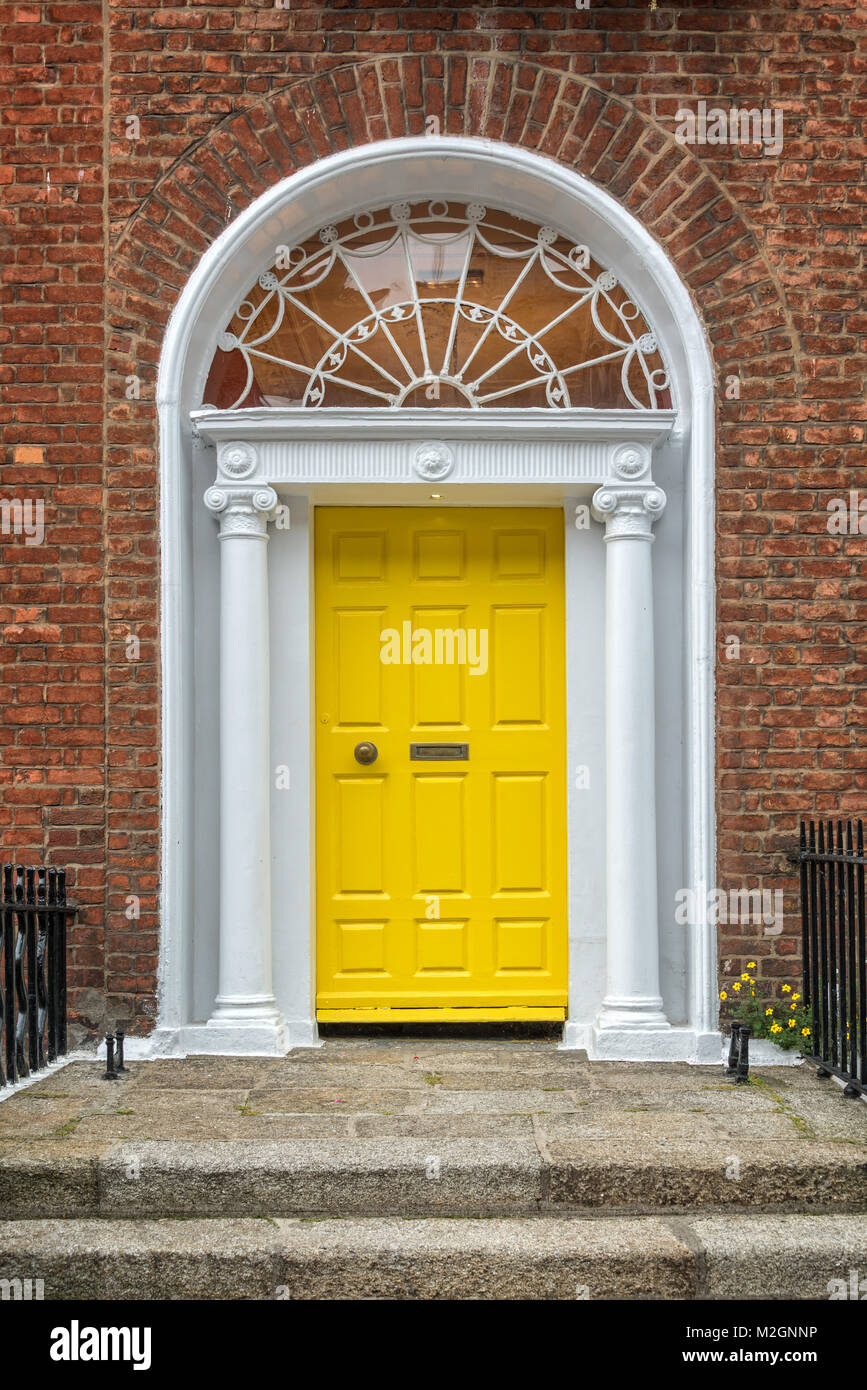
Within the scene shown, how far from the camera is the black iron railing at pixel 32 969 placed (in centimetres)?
487

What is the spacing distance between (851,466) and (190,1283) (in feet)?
13.8

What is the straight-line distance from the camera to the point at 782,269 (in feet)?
18.5

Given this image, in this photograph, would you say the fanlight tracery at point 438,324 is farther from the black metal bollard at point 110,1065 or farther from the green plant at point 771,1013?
the black metal bollard at point 110,1065

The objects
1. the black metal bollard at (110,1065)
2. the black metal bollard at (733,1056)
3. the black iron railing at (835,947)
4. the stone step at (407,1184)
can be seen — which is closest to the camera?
the stone step at (407,1184)

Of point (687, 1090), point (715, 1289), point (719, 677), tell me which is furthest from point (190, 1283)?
point (719, 677)

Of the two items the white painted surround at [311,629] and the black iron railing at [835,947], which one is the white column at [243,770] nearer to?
the white painted surround at [311,629]

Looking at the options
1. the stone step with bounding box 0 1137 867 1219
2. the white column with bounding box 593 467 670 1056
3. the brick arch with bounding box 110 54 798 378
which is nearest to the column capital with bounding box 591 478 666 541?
the white column with bounding box 593 467 670 1056

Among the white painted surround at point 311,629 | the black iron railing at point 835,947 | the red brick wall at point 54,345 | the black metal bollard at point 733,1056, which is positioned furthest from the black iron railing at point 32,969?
the black iron railing at point 835,947

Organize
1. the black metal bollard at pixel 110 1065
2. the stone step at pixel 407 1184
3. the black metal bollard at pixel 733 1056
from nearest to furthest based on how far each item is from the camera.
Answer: the stone step at pixel 407 1184, the black metal bollard at pixel 110 1065, the black metal bollard at pixel 733 1056

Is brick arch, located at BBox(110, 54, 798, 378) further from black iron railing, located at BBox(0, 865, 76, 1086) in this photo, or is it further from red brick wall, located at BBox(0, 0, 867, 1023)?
black iron railing, located at BBox(0, 865, 76, 1086)

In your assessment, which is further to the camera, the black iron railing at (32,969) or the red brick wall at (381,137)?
the red brick wall at (381,137)

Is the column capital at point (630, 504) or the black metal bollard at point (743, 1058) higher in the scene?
the column capital at point (630, 504)

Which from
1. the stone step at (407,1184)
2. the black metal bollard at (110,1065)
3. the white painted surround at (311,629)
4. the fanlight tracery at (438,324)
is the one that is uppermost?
the fanlight tracery at (438,324)

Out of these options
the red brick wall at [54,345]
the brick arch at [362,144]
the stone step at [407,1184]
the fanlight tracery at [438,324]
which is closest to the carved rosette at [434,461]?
the fanlight tracery at [438,324]
